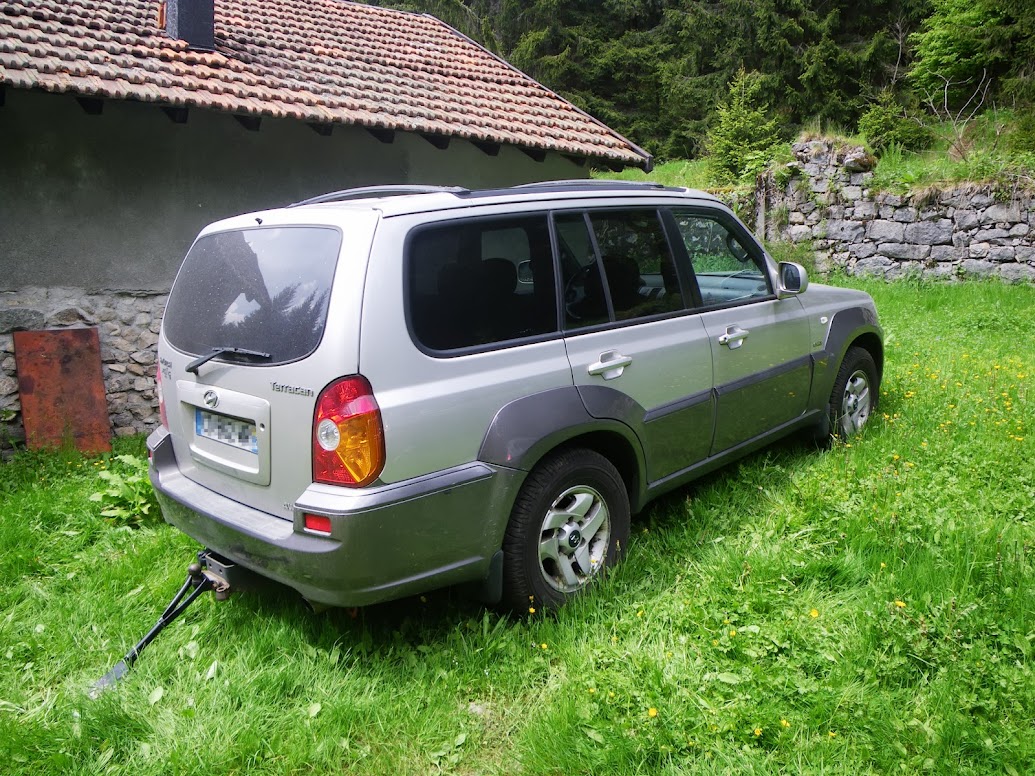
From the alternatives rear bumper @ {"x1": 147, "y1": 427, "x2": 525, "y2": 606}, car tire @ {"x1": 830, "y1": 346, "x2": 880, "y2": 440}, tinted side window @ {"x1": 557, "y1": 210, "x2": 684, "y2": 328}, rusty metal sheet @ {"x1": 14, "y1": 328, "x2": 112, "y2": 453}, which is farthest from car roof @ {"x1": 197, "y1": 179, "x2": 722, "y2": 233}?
rusty metal sheet @ {"x1": 14, "y1": 328, "x2": 112, "y2": 453}

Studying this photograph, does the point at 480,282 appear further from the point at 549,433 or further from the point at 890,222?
the point at 890,222

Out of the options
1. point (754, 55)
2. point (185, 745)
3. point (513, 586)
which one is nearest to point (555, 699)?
point (513, 586)

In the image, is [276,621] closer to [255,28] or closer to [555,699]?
[555,699]

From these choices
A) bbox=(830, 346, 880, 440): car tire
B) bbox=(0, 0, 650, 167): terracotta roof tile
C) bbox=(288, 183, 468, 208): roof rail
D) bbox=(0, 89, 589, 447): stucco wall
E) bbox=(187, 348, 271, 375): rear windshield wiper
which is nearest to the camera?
bbox=(187, 348, 271, 375): rear windshield wiper

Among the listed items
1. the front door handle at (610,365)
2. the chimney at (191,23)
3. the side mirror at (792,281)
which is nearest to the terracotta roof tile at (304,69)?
the chimney at (191,23)

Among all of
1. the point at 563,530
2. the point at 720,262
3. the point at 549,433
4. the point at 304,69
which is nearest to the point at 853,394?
the point at 720,262

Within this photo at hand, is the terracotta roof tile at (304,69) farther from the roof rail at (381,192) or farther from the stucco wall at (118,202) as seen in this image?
the roof rail at (381,192)

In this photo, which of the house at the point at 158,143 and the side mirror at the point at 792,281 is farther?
the house at the point at 158,143

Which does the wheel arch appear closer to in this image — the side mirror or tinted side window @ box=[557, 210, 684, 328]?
tinted side window @ box=[557, 210, 684, 328]

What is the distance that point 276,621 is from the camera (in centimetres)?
323

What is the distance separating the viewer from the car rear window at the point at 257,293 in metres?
2.74

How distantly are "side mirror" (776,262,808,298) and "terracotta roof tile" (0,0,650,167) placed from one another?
4763 mm

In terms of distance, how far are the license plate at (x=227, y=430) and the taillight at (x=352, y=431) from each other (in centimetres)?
41

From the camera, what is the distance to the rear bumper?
8.45 feet
